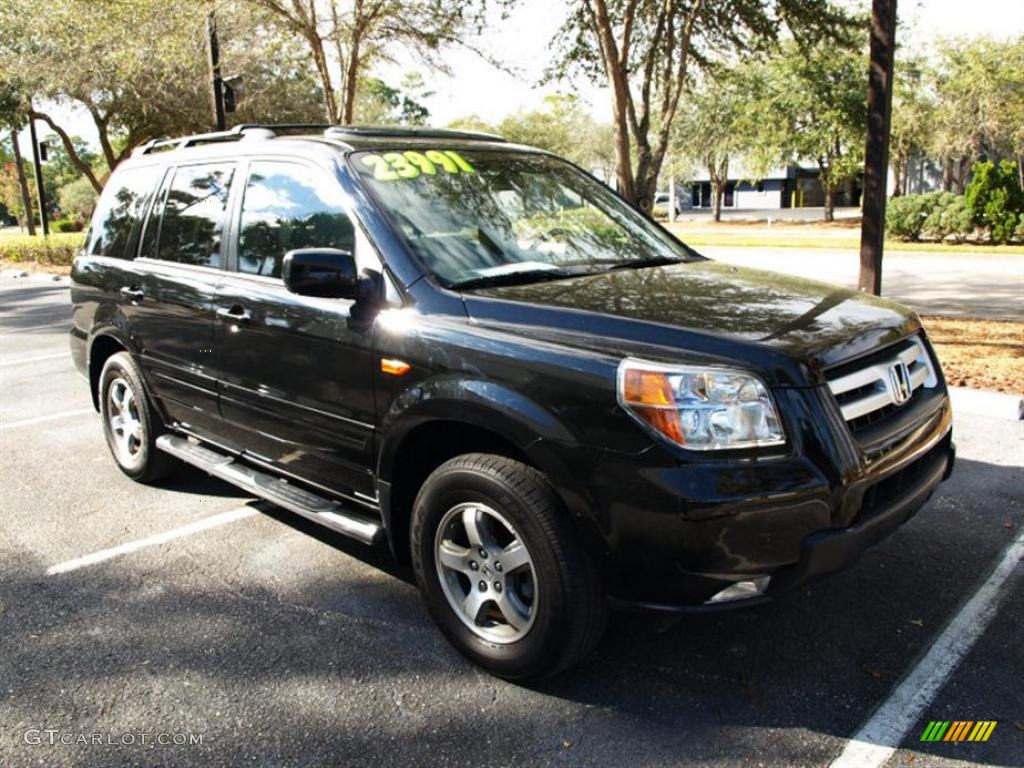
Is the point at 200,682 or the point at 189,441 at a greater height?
the point at 189,441

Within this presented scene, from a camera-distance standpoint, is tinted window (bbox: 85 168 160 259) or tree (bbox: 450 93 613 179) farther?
tree (bbox: 450 93 613 179)

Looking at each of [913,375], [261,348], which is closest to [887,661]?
[913,375]

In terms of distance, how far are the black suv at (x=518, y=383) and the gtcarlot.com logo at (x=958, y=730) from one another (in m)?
0.63

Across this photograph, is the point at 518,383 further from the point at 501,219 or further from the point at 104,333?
the point at 104,333

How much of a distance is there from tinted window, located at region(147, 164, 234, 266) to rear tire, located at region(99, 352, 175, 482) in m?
0.81

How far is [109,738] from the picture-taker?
2.82 meters

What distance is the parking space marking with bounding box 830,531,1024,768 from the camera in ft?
8.80

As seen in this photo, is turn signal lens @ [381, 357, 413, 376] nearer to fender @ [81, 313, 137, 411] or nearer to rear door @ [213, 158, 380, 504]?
rear door @ [213, 158, 380, 504]

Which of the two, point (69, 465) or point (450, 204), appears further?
point (69, 465)

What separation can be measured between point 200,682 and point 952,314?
405 inches

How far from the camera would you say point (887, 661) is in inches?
125

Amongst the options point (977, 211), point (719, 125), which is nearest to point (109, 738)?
point (977, 211)

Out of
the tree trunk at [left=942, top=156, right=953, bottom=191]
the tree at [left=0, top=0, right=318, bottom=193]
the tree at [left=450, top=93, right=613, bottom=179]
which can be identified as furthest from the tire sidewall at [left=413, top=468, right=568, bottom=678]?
the tree at [left=450, top=93, right=613, bottom=179]

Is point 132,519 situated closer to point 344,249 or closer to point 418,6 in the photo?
point 344,249
